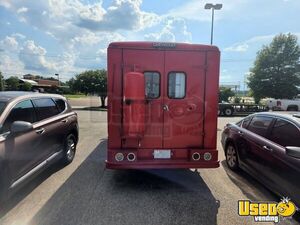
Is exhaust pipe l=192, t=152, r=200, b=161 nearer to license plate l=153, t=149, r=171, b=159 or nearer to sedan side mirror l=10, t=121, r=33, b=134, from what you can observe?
license plate l=153, t=149, r=171, b=159

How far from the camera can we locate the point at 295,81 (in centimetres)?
3216

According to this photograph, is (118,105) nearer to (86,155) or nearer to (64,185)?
(64,185)

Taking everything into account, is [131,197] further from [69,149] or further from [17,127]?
[69,149]

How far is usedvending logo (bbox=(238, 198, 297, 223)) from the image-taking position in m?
4.21

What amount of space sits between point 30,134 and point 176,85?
279 centimetres

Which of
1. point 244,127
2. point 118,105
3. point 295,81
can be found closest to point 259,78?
point 295,81

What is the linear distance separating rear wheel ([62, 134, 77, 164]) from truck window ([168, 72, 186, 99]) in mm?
3129

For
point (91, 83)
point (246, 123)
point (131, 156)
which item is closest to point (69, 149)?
point (131, 156)

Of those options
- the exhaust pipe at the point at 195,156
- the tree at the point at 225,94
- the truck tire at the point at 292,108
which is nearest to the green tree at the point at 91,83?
the tree at the point at 225,94

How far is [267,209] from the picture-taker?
4.47 m

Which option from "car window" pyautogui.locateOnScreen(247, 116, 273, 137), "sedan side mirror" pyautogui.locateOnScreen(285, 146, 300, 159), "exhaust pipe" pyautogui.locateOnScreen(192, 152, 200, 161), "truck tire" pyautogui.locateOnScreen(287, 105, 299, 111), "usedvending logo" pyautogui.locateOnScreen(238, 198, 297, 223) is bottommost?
"usedvending logo" pyautogui.locateOnScreen(238, 198, 297, 223)

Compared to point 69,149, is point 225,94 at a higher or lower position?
higher

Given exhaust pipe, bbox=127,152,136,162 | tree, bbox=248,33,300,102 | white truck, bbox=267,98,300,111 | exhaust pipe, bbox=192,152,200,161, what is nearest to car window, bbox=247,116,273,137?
exhaust pipe, bbox=192,152,200,161

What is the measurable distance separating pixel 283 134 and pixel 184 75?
2.04 meters
